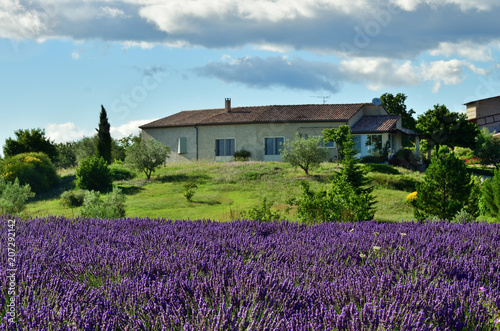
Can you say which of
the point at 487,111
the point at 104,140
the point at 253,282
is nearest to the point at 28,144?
the point at 104,140

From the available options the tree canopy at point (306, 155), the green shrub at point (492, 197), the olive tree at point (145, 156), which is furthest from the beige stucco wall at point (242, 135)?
the green shrub at point (492, 197)

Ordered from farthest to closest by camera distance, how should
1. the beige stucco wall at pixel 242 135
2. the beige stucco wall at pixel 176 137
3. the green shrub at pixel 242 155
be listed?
the beige stucco wall at pixel 176 137, the beige stucco wall at pixel 242 135, the green shrub at pixel 242 155

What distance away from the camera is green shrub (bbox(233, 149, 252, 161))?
33812mm

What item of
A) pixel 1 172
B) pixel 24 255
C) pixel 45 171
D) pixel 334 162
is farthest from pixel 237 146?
pixel 24 255

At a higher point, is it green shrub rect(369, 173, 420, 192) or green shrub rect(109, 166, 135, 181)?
green shrub rect(109, 166, 135, 181)

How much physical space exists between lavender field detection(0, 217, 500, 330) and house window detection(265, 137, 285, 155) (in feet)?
92.7

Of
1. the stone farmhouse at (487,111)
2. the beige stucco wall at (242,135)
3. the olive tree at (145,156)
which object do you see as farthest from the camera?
the stone farmhouse at (487,111)

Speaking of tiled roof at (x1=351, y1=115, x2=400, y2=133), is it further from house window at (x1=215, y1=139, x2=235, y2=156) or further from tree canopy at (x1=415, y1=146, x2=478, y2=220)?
tree canopy at (x1=415, y1=146, x2=478, y2=220)

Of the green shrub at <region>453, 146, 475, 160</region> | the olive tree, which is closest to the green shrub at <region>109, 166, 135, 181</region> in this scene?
the olive tree

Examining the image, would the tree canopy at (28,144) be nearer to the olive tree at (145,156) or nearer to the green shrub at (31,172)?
the green shrub at (31,172)

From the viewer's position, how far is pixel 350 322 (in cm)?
261

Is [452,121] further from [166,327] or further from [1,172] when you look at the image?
[166,327]

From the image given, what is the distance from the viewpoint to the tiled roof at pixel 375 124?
33188mm

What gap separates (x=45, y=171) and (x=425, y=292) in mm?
27318
